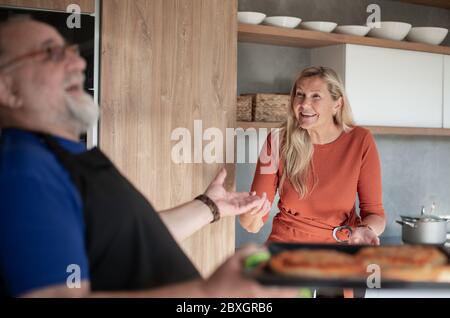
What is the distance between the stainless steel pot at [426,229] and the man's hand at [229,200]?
1.61m

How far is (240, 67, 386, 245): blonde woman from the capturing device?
2.16m

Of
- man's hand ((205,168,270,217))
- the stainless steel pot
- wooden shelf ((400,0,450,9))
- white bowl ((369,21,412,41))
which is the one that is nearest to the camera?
man's hand ((205,168,270,217))

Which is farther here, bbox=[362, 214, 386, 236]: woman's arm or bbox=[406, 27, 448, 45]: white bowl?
bbox=[406, 27, 448, 45]: white bowl

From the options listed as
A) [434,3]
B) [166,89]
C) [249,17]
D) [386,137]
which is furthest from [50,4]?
[434,3]

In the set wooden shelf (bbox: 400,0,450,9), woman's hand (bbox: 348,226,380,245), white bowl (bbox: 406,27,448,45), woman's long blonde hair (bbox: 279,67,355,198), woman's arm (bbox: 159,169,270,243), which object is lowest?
woman's hand (bbox: 348,226,380,245)

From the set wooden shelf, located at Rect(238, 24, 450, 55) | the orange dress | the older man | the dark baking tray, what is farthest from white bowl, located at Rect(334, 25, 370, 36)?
the dark baking tray

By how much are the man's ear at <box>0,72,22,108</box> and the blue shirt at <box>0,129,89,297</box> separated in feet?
0.49

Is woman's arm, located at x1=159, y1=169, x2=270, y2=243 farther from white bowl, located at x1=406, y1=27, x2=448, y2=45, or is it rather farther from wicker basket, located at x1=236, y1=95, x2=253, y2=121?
white bowl, located at x1=406, y1=27, x2=448, y2=45

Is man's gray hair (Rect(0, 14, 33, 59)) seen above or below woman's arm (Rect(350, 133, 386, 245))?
above

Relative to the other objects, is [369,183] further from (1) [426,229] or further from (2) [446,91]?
(2) [446,91]

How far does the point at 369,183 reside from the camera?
2205 mm

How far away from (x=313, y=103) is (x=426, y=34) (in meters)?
1.21
